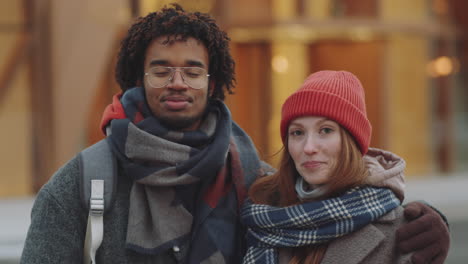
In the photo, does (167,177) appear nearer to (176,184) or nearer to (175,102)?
(176,184)

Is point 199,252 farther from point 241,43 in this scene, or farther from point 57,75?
point 241,43

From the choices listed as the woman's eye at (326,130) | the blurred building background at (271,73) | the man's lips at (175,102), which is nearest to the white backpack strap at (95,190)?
the man's lips at (175,102)

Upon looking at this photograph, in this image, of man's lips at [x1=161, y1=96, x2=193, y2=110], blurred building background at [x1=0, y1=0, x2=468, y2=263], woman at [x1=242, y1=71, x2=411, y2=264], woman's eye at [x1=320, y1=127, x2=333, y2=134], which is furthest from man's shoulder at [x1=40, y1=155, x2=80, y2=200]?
blurred building background at [x1=0, y1=0, x2=468, y2=263]

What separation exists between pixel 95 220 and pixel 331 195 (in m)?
0.93

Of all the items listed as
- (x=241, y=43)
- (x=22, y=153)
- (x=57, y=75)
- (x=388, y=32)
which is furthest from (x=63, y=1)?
(x=388, y=32)

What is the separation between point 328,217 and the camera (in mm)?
3051

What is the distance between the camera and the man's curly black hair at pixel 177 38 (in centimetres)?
331

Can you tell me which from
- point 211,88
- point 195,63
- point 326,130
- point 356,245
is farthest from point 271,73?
point 356,245

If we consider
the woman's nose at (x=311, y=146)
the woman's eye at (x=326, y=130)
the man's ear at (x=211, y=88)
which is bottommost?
the woman's nose at (x=311, y=146)

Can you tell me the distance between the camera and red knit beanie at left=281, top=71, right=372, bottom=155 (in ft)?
Result: 10.3

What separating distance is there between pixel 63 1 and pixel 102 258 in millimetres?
9530

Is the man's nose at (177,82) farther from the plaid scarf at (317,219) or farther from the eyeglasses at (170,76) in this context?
the plaid scarf at (317,219)

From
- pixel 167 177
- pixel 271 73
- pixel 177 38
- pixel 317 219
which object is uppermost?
pixel 177 38

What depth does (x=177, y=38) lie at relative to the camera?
3.28m
